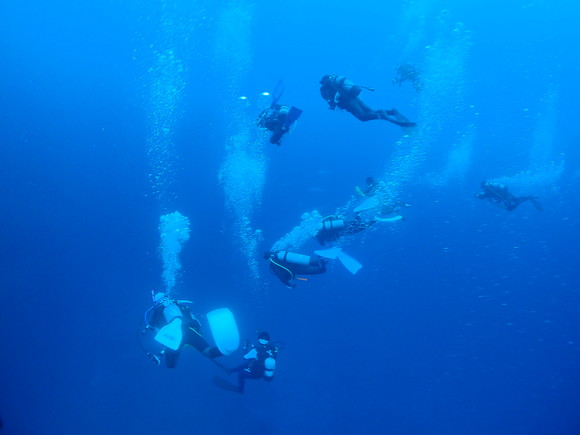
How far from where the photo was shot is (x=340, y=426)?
13.0 meters

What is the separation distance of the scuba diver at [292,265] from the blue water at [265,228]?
5548 millimetres

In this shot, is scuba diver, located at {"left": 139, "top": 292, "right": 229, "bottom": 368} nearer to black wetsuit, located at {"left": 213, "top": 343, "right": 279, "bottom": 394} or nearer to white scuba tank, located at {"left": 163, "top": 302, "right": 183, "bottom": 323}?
white scuba tank, located at {"left": 163, "top": 302, "right": 183, "bottom": 323}

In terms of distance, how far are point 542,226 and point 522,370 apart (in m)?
5.41

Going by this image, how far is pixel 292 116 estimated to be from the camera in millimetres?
5285

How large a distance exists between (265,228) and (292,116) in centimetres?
675

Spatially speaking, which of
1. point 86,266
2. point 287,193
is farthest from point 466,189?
point 86,266

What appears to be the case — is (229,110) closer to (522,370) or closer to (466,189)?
(466,189)

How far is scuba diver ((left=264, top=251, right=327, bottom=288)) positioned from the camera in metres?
5.97

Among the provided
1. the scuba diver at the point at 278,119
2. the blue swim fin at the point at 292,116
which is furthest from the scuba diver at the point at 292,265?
the blue swim fin at the point at 292,116

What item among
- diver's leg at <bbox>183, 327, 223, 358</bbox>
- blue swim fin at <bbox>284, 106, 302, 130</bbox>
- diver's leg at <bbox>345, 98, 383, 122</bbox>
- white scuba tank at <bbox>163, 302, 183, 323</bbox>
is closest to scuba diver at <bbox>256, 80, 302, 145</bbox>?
blue swim fin at <bbox>284, 106, 302, 130</bbox>

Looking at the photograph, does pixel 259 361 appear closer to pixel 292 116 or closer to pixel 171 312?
pixel 171 312

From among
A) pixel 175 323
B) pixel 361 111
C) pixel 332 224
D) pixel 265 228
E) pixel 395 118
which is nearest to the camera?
pixel 361 111

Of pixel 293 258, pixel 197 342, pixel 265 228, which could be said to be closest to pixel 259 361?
pixel 197 342

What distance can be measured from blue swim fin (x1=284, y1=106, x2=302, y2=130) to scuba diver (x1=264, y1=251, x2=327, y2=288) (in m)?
1.94
